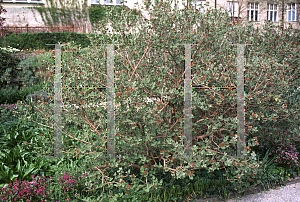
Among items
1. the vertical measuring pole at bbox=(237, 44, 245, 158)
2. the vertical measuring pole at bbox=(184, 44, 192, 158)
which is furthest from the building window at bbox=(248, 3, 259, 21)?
the vertical measuring pole at bbox=(184, 44, 192, 158)

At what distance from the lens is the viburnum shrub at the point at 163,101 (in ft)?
8.84

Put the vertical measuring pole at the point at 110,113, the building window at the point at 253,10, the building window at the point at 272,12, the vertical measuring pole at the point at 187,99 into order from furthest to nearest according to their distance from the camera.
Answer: the building window at the point at 272,12 < the building window at the point at 253,10 < the vertical measuring pole at the point at 187,99 < the vertical measuring pole at the point at 110,113

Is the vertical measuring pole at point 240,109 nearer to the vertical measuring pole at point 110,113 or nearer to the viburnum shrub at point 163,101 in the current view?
the viburnum shrub at point 163,101

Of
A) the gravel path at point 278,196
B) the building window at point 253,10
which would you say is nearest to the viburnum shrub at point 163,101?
the gravel path at point 278,196

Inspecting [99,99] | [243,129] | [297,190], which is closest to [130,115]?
[99,99]

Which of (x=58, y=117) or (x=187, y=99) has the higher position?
(x=187, y=99)

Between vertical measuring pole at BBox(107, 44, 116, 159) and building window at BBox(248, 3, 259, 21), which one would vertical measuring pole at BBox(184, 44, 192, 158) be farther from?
building window at BBox(248, 3, 259, 21)

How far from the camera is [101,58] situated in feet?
11.7

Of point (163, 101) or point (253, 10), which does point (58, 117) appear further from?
point (253, 10)

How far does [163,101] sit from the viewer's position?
300 cm

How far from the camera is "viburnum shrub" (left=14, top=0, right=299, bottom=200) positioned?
8.84 feet

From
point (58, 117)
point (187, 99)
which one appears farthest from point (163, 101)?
point (58, 117)

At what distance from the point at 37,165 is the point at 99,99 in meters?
1.40

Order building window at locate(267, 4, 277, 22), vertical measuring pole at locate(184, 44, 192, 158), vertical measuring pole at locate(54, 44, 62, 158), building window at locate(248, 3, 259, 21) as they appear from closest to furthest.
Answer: vertical measuring pole at locate(184, 44, 192, 158), vertical measuring pole at locate(54, 44, 62, 158), building window at locate(248, 3, 259, 21), building window at locate(267, 4, 277, 22)
